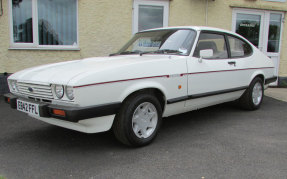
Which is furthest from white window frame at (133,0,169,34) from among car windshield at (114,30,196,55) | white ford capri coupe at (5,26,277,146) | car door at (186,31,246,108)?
car door at (186,31,246,108)

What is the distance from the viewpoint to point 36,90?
2932mm

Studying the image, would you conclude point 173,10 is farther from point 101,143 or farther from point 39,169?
point 39,169

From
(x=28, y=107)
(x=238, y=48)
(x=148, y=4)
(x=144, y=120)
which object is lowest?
(x=144, y=120)

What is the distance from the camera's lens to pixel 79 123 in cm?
273

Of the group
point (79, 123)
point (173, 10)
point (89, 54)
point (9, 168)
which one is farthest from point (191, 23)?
point (9, 168)

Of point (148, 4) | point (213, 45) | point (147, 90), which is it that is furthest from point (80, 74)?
point (148, 4)

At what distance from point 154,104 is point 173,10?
5.27 m

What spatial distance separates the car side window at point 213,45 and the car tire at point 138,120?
1128 mm

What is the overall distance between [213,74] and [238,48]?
1.22 m

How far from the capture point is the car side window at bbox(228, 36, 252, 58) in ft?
15.2

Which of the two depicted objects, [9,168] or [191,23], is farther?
[191,23]

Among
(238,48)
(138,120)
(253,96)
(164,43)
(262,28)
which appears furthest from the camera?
(262,28)

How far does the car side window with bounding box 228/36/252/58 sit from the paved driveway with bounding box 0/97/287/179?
1.23 metres

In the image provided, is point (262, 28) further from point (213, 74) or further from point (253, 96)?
point (213, 74)
